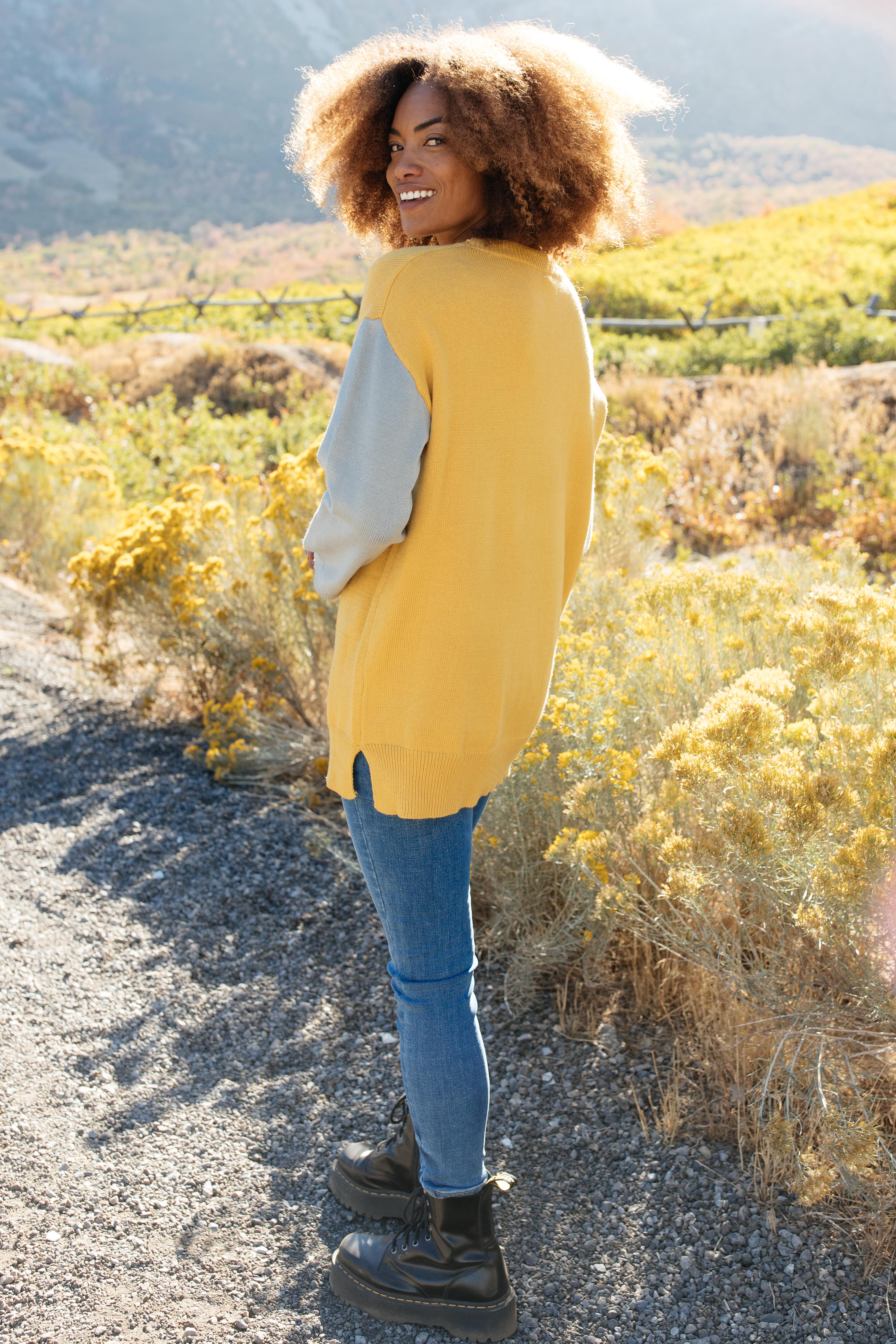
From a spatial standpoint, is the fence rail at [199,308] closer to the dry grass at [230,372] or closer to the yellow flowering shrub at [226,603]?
the dry grass at [230,372]

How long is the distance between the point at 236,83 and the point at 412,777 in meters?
140

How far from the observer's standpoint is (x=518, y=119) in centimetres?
132

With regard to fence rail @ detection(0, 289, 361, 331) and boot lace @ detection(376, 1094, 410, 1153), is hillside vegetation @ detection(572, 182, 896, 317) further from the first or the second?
boot lace @ detection(376, 1094, 410, 1153)

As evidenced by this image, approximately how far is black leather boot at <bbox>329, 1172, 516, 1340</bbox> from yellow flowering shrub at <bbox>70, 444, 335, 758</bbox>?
2.03 meters

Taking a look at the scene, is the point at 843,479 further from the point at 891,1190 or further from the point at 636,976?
the point at 891,1190

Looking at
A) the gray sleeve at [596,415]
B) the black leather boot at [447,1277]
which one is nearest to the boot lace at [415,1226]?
the black leather boot at [447,1277]

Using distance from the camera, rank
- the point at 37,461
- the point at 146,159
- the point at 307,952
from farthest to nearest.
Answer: the point at 146,159
the point at 37,461
the point at 307,952

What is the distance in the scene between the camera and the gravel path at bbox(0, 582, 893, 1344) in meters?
1.73

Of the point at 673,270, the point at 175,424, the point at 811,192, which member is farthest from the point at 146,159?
the point at 175,424

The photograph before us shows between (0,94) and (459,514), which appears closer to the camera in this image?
(459,514)

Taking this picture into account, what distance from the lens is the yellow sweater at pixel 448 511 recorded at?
4.07 feet

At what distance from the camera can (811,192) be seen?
2685 inches

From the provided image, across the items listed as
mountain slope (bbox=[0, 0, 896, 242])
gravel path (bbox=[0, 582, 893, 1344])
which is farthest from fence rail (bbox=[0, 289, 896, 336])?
mountain slope (bbox=[0, 0, 896, 242])

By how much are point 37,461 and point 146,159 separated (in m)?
110
